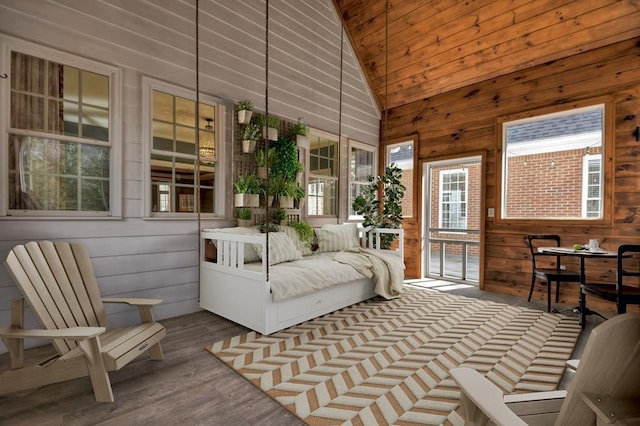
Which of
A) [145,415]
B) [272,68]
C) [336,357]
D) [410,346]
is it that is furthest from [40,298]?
[272,68]

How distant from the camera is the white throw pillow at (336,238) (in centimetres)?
460

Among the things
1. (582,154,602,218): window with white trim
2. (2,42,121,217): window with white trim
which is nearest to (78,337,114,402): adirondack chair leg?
(2,42,121,217): window with white trim

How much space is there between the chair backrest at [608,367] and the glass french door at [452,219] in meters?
4.47

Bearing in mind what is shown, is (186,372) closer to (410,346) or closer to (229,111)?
(410,346)

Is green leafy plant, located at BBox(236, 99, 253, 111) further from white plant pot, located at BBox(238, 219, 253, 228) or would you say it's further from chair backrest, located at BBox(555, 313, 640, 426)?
chair backrest, located at BBox(555, 313, 640, 426)

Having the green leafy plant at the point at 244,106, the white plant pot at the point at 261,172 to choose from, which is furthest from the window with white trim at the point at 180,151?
the white plant pot at the point at 261,172

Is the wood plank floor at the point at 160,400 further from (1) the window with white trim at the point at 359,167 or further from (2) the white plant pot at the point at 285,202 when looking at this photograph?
(1) the window with white trim at the point at 359,167

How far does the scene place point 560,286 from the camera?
4.20 m

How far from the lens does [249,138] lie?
3939mm

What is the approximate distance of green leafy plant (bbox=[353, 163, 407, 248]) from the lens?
523 centimetres

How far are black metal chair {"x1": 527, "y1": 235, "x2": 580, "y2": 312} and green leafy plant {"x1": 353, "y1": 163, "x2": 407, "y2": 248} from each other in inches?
72.3

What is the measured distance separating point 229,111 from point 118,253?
6.55 feet

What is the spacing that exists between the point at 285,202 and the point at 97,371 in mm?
2745

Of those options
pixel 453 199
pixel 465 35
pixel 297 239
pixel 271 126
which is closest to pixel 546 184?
pixel 453 199
